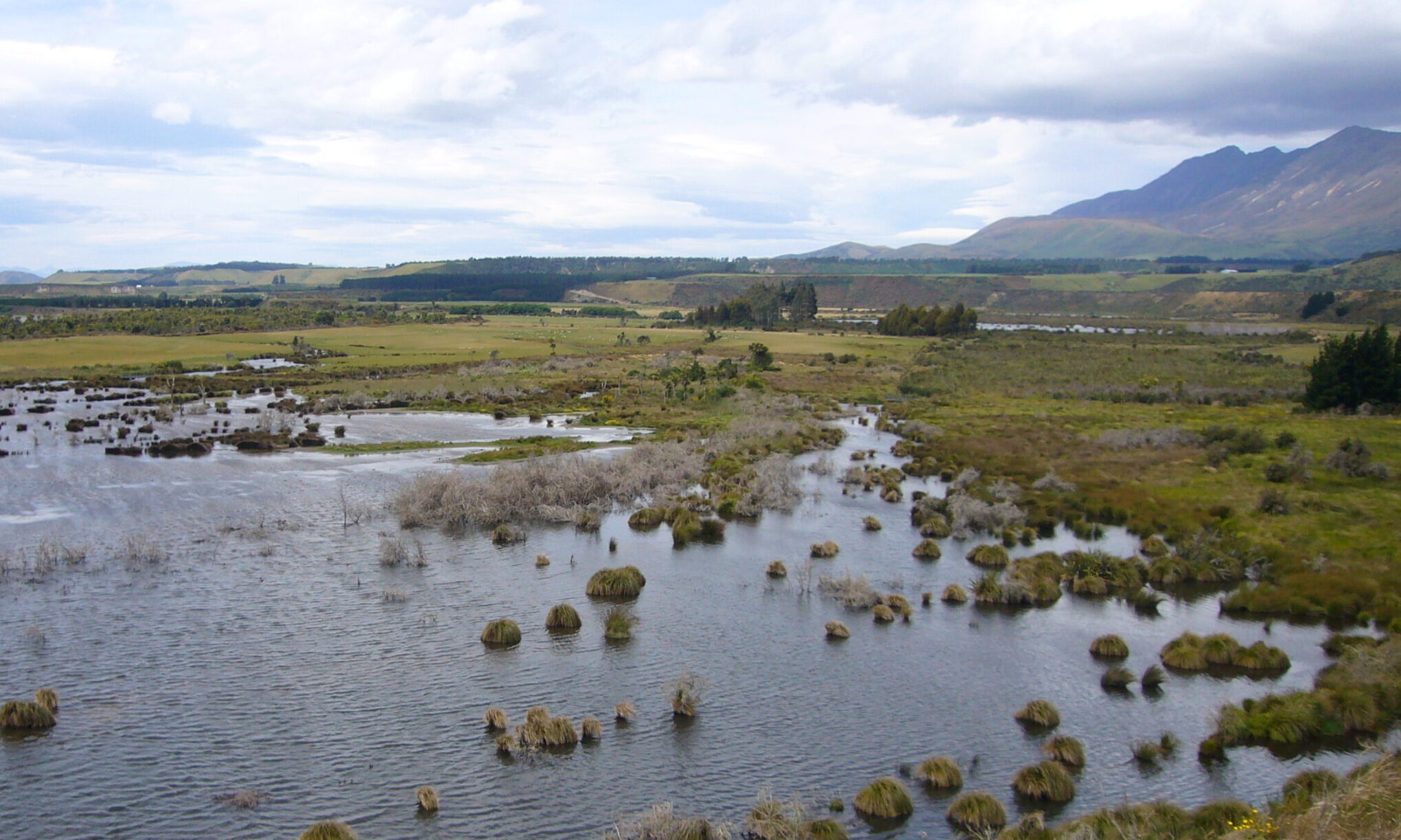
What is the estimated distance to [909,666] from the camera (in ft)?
90.6

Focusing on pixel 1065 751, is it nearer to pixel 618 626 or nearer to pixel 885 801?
pixel 885 801

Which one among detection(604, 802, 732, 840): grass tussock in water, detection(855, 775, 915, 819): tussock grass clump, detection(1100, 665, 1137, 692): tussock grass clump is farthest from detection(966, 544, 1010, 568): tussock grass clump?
detection(604, 802, 732, 840): grass tussock in water

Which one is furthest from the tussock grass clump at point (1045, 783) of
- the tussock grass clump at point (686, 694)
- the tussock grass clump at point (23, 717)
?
the tussock grass clump at point (23, 717)

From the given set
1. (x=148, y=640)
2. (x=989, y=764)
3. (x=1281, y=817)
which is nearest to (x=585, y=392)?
(x=148, y=640)

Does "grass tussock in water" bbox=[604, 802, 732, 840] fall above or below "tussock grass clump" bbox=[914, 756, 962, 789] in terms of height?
above

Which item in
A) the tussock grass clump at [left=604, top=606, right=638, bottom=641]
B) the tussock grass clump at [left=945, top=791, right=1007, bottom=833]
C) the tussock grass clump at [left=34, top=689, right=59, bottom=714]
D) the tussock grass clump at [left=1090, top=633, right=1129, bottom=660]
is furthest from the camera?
the tussock grass clump at [left=604, top=606, right=638, bottom=641]

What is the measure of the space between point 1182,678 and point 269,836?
76.1 feet

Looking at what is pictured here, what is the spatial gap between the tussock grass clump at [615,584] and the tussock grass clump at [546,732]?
9950 mm

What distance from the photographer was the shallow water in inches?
813

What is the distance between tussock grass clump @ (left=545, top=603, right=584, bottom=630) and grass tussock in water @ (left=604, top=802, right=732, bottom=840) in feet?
36.7

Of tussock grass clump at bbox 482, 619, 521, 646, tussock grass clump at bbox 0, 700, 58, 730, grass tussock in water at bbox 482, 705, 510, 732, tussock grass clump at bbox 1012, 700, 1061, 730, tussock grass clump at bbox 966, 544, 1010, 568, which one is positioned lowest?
tussock grass clump at bbox 1012, 700, 1061, 730

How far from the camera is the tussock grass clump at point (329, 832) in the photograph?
1833cm

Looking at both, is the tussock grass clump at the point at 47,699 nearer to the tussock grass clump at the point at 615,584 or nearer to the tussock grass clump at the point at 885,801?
the tussock grass clump at the point at 615,584

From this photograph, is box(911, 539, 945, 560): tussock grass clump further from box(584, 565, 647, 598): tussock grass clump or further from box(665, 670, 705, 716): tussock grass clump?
box(665, 670, 705, 716): tussock grass clump
